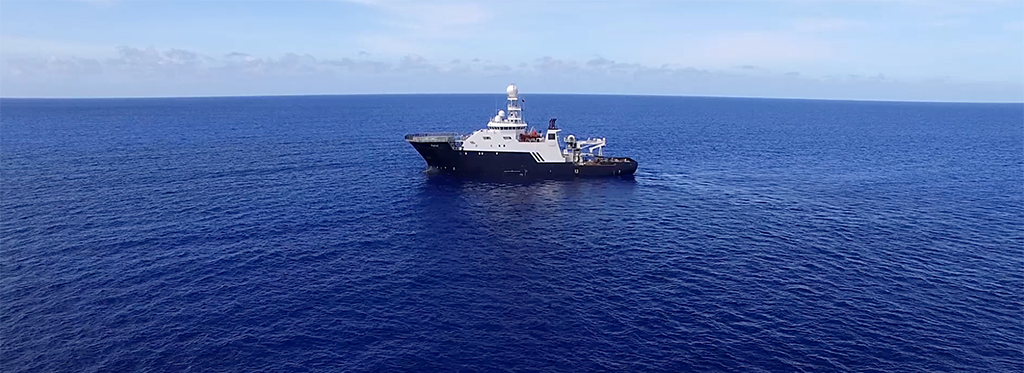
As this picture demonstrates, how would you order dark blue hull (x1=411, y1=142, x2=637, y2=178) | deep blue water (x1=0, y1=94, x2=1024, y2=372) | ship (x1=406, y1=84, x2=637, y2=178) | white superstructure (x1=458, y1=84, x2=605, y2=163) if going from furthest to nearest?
dark blue hull (x1=411, y1=142, x2=637, y2=178)
ship (x1=406, y1=84, x2=637, y2=178)
white superstructure (x1=458, y1=84, x2=605, y2=163)
deep blue water (x1=0, y1=94, x2=1024, y2=372)

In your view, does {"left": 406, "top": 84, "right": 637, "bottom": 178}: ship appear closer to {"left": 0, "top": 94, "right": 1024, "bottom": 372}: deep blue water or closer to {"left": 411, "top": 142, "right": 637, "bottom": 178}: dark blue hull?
{"left": 411, "top": 142, "right": 637, "bottom": 178}: dark blue hull

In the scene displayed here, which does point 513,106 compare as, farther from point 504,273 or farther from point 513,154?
point 504,273

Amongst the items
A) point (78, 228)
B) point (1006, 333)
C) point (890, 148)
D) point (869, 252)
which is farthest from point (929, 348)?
point (890, 148)

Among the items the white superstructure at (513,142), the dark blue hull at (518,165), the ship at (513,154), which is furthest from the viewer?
the dark blue hull at (518,165)

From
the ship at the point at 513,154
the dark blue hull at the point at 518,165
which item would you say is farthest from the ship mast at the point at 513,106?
the dark blue hull at the point at 518,165

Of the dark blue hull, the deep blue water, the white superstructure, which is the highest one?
the white superstructure

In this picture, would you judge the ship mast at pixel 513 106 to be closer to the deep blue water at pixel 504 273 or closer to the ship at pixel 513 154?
the ship at pixel 513 154

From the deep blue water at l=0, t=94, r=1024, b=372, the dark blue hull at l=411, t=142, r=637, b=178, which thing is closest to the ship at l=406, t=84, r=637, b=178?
the dark blue hull at l=411, t=142, r=637, b=178
